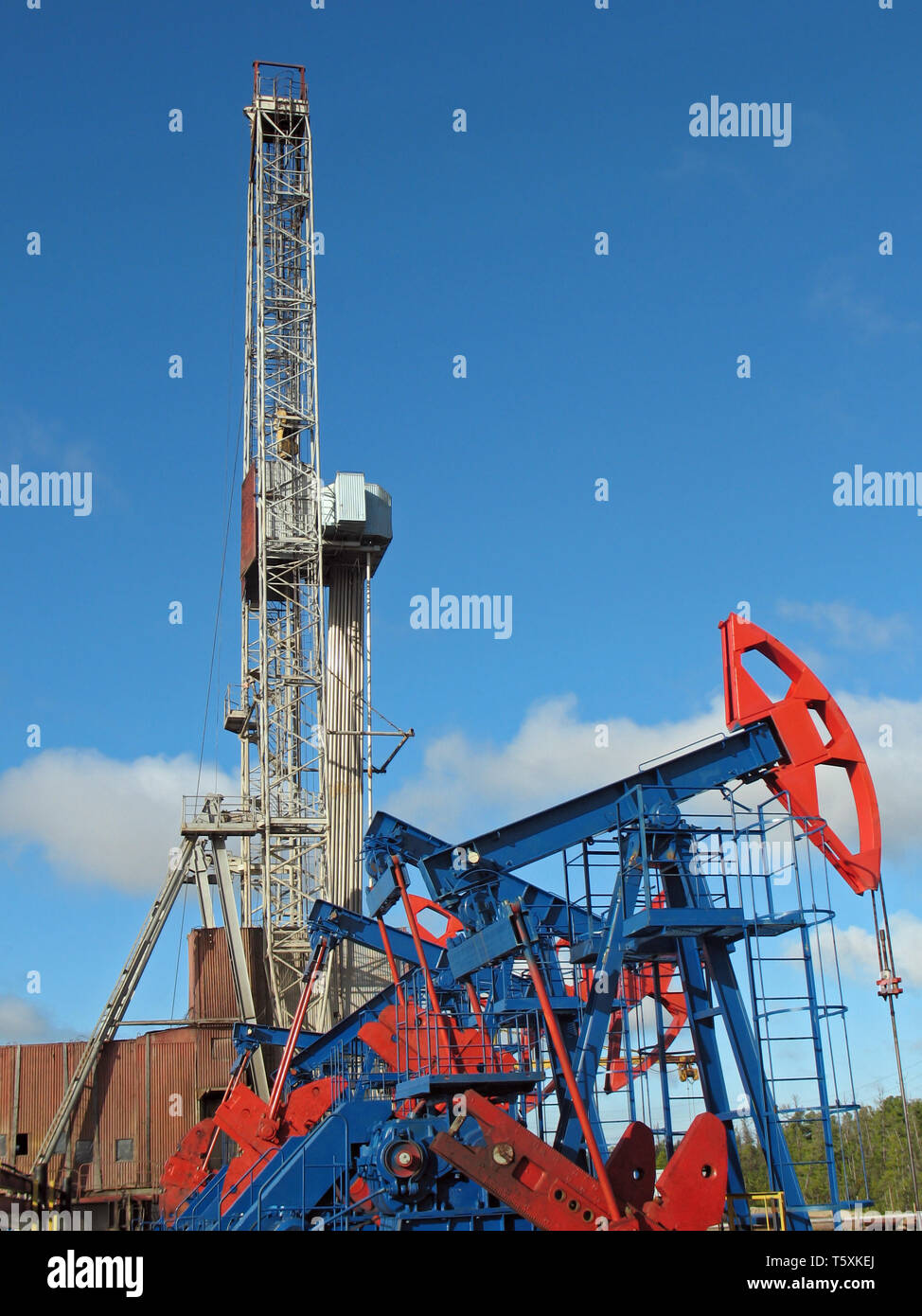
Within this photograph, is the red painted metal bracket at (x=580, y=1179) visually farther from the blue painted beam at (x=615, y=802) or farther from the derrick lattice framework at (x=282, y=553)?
the derrick lattice framework at (x=282, y=553)

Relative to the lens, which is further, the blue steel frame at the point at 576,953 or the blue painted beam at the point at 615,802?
the blue painted beam at the point at 615,802

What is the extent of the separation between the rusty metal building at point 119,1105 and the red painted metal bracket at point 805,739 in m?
20.7

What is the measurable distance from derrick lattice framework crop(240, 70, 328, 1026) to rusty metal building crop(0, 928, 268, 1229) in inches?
94.7

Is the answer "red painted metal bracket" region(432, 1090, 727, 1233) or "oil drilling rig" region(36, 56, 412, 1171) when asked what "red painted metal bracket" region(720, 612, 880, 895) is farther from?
"oil drilling rig" region(36, 56, 412, 1171)

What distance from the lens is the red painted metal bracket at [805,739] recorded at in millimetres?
19234

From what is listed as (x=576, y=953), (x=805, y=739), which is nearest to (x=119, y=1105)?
(x=576, y=953)

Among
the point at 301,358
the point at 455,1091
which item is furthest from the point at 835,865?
the point at 301,358

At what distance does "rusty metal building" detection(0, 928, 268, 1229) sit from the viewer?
33781 mm

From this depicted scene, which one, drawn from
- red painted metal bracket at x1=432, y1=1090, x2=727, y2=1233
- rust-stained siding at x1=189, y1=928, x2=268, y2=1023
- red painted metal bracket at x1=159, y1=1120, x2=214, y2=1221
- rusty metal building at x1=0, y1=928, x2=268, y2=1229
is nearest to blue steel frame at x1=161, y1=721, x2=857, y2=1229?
red painted metal bracket at x1=432, y1=1090, x2=727, y2=1233

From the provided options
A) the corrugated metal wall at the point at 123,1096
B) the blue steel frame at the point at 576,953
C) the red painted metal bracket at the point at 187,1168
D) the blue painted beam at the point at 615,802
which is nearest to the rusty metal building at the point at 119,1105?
the corrugated metal wall at the point at 123,1096

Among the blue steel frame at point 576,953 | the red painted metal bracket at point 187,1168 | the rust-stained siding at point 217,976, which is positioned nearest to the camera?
the blue steel frame at point 576,953

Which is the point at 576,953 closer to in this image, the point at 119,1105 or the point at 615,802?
the point at 615,802

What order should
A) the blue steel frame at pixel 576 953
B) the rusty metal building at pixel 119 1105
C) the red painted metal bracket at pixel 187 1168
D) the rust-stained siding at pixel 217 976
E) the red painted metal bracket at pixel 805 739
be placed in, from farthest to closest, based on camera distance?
the rust-stained siding at pixel 217 976 < the rusty metal building at pixel 119 1105 < the red painted metal bracket at pixel 187 1168 < the red painted metal bracket at pixel 805 739 < the blue steel frame at pixel 576 953

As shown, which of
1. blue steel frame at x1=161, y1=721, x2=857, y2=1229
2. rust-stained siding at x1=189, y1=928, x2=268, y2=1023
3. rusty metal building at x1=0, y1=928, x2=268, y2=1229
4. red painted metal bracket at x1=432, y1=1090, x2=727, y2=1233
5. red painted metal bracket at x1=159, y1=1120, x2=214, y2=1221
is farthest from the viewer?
rust-stained siding at x1=189, y1=928, x2=268, y2=1023
